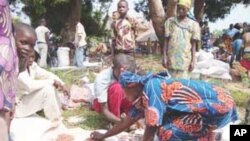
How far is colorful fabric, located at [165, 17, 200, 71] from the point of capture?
17.5ft

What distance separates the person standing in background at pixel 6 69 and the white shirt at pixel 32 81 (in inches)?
63.8

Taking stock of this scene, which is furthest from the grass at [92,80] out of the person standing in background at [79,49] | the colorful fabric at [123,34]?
the person standing in background at [79,49]

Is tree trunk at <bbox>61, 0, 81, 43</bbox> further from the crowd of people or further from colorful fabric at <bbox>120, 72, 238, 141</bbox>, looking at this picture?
colorful fabric at <bbox>120, 72, 238, 141</bbox>

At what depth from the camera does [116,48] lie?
666cm

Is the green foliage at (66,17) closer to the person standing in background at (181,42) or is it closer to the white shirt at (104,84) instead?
the person standing in background at (181,42)

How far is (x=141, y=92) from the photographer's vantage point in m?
3.04

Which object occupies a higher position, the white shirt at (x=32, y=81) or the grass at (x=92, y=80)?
the white shirt at (x=32, y=81)

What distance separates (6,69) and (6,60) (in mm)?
36

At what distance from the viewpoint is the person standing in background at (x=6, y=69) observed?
2.20 metres

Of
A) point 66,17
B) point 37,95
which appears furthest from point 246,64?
point 66,17

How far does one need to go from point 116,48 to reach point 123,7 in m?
0.52

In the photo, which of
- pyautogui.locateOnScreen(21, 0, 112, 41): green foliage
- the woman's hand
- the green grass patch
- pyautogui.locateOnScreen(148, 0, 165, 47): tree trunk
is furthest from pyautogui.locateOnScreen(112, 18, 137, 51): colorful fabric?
pyautogui.locateOnScreen(21, 0, 112, 41): green foliage

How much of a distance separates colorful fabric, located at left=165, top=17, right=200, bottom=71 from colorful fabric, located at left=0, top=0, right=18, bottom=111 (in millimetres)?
3175

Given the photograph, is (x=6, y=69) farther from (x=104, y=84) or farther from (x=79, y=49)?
(x=79, y=49)
